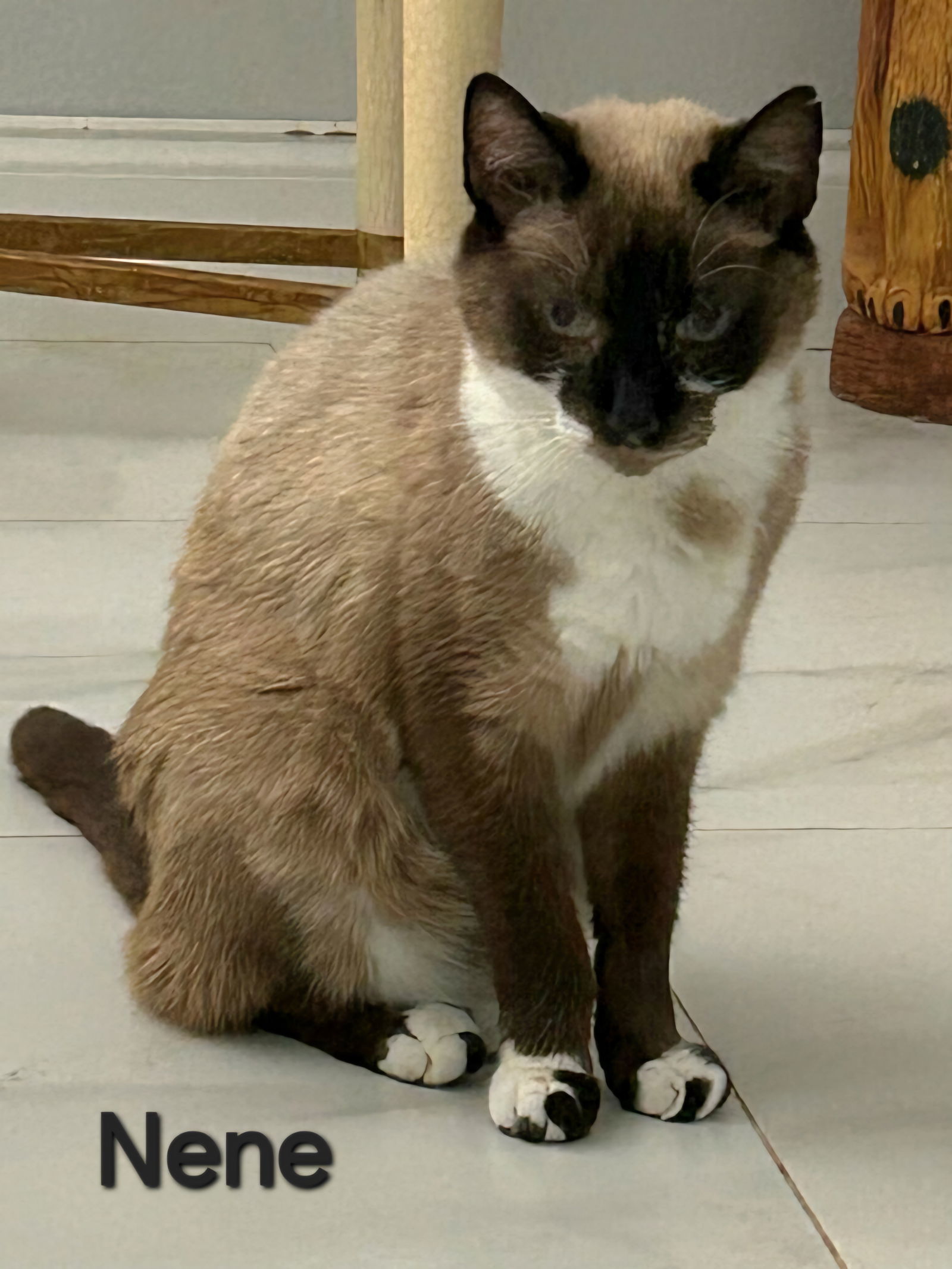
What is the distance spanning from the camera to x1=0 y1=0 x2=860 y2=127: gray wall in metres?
3.29

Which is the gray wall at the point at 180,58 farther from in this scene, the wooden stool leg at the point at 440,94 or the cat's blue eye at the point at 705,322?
the cat's blue eye at the point at 705,322

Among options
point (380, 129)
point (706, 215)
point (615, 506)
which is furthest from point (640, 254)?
point (380, 129)

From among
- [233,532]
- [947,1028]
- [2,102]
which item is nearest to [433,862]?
[233,532]

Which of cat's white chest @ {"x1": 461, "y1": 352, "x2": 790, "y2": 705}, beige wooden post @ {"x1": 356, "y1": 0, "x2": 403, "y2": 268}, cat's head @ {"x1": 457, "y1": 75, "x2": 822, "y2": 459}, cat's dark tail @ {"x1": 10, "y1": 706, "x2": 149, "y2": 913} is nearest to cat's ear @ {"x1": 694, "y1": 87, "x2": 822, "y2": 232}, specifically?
cat's head @ {"x1": 457, "y1": 75, "x2": 822, "y2": 459}

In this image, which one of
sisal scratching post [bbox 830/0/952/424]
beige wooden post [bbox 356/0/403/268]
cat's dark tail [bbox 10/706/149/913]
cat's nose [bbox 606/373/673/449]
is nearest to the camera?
cat's nose [bbox 606/373/673/449]

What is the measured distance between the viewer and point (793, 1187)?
1059 millimetres

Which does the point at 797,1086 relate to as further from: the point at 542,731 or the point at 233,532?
the point at 233,532

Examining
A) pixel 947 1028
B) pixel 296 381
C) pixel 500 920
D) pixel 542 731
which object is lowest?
pixel 947 1028

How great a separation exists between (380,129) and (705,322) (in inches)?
47.9

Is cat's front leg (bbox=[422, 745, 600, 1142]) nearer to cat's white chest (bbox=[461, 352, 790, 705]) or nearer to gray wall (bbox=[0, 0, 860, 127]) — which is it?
cat's white chest (bbox=[461, 352, 790, 705])

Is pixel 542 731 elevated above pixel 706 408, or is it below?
below

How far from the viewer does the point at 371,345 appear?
119 centimetres

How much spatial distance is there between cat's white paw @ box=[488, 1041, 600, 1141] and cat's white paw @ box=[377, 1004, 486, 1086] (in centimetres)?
5

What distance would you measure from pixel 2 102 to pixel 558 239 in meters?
2.70
